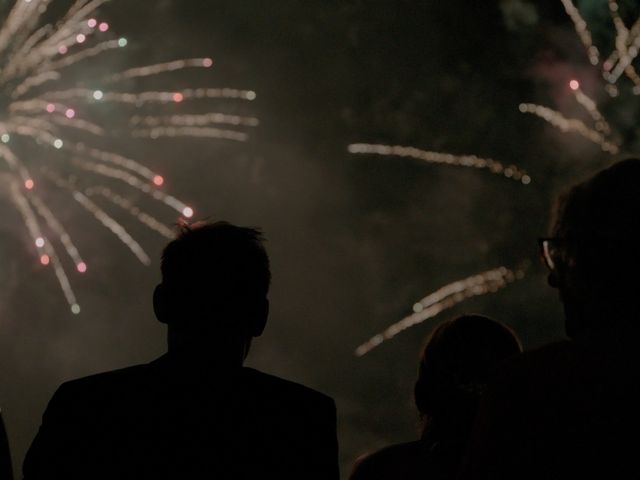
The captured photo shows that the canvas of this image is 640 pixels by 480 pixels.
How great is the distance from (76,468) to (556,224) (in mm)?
1330

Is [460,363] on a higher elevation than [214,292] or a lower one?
lower

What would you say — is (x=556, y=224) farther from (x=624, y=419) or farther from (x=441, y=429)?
(x=441, y=429)

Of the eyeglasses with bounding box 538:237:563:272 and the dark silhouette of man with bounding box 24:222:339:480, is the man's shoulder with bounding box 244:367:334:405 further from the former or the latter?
the eyeglasses with bounding box 538:237:563:272

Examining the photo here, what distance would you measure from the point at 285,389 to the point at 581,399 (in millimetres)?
855

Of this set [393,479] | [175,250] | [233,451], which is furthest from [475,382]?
[175,250]

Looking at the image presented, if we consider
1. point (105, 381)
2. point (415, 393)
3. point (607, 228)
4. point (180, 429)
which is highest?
point (607, 228)

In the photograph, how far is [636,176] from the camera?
76.5 inches

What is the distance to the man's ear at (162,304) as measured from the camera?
2416mm

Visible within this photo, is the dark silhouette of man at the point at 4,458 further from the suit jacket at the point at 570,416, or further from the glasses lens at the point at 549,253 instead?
the glasses lens at the point at 549,253

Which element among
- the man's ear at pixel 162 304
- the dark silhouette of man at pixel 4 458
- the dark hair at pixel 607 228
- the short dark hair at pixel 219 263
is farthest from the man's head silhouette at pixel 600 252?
the dark silhouette of man at pixel 4 458

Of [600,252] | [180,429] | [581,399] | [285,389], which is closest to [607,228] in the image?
[600,252]

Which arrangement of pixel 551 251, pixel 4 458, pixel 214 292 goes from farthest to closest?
pixel 214 292 < pixel 4 458 < pixel 551 251

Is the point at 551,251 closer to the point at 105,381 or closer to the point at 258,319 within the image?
the point at 258,319

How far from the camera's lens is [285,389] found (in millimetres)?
2346
